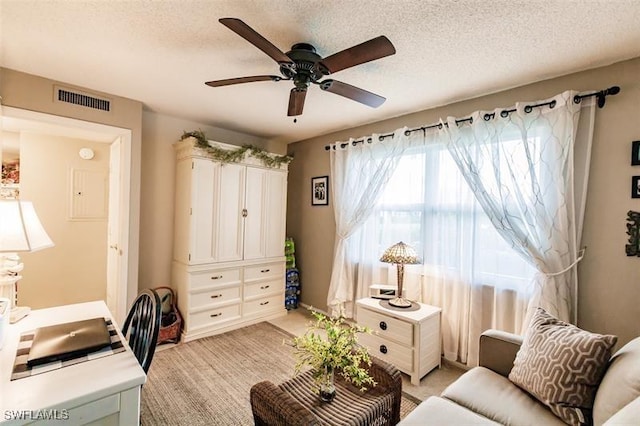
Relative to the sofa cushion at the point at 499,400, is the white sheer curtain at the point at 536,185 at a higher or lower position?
higher

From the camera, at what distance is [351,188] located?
3547mm

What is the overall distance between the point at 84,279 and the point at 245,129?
2828mm

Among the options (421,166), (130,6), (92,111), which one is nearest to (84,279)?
(92,111)

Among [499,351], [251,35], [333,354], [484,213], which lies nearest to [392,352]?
[499,351]

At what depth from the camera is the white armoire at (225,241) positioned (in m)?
3.19

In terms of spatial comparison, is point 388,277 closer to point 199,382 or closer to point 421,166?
point 421,166

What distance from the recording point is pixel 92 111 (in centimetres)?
267

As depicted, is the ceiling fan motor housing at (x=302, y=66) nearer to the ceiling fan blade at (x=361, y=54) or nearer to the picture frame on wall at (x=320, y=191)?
the ceiling fan blade at (x=361, y=54)

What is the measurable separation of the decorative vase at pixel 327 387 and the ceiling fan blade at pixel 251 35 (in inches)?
67.4

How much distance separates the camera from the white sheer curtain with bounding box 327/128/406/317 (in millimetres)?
3232

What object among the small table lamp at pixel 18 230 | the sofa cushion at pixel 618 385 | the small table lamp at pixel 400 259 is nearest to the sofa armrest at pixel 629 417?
the sofa cushion at pixel 618 385

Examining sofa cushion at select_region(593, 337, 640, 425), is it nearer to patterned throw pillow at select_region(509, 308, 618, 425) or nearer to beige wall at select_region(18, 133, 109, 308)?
patterned throw pillow at select_region(509, 308, 618, 425)

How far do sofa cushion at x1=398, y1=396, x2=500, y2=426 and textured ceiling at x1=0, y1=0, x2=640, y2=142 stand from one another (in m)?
2.03

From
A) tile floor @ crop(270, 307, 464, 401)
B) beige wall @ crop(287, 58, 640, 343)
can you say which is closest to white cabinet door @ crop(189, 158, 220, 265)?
tile floor @ crop(270, 307, 464, 401)
